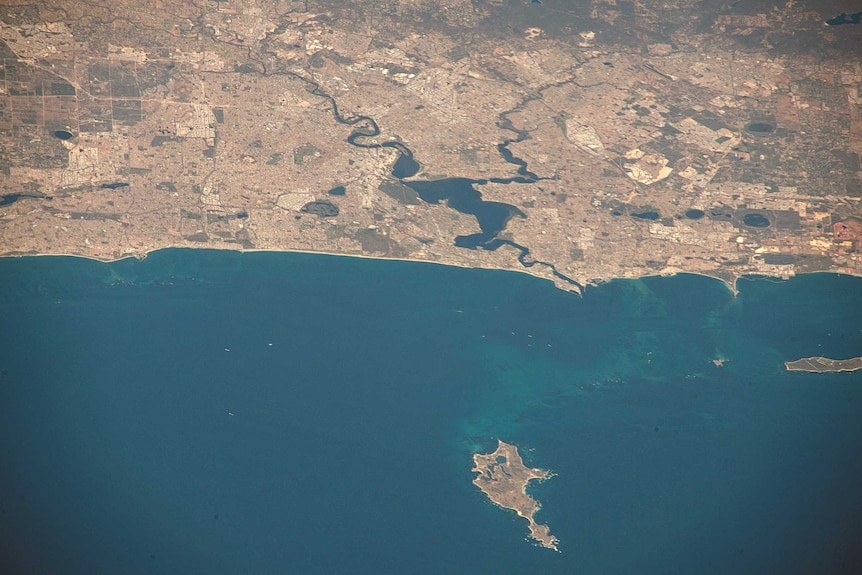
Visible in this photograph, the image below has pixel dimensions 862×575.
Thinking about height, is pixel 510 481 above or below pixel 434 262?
below

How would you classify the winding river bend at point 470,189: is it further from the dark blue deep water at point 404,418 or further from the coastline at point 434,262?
the dark blue deep water at point 404,418

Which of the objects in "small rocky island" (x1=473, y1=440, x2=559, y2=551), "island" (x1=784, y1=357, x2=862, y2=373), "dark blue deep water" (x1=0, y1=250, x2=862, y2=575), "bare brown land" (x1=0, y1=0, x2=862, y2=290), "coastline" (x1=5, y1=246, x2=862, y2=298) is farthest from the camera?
"bare brown land" (x1=0, y1=0, x2=862, y2=290)

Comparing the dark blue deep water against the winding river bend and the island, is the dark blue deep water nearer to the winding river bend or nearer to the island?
the island

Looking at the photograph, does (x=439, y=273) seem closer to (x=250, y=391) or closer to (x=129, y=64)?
(x=250, y=391)

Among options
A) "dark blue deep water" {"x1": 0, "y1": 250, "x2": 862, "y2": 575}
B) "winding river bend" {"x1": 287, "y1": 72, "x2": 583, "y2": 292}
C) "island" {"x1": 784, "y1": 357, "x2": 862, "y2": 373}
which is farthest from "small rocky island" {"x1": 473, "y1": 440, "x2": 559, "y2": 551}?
"island" {"x1": 784, "y1": 357, "x2": 862, "y2": 373}

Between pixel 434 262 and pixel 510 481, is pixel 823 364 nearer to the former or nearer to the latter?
pixel 510 481

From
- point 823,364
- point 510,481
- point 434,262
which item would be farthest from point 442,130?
point 823,364

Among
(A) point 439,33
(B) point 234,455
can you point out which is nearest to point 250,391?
(B) point 234,455
